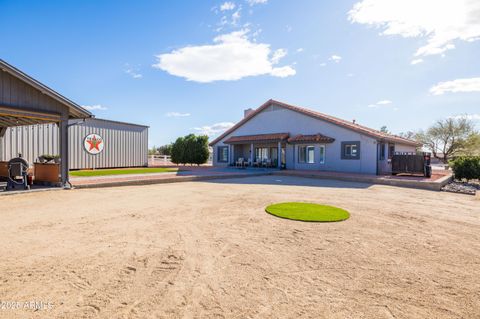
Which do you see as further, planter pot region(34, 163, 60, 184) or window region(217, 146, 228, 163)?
window region(217, 146, 228, 163)

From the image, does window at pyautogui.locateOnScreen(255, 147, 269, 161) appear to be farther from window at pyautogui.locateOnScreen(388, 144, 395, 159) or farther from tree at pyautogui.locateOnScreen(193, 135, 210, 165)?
window at pyautogui.locateOnScreen(388, 144, 395, 159)

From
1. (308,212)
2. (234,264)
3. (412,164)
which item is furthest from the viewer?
(412,164)

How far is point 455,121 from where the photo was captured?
40969mm

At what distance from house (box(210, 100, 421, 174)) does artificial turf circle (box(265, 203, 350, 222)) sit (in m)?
12.3

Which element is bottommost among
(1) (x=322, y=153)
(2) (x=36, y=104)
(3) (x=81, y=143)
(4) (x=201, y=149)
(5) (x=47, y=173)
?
(5) (x=47, y=173)

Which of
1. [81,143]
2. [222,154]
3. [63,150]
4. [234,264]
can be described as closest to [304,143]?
[222,154]

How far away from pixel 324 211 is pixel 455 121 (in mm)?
48107

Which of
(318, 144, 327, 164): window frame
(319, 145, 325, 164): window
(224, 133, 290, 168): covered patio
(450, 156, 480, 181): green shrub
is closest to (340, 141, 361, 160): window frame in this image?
(318, 144, 327, 164): window frame

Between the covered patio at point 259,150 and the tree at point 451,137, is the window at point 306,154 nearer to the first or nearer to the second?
the covered patio at point 259,150

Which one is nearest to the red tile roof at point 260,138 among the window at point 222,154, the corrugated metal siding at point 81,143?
the window at point 222,154

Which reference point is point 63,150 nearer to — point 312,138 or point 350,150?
point 312,138

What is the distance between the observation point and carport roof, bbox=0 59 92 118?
855 centimetres

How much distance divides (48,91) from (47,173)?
3.57m

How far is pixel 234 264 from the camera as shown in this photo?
3.59 metres
